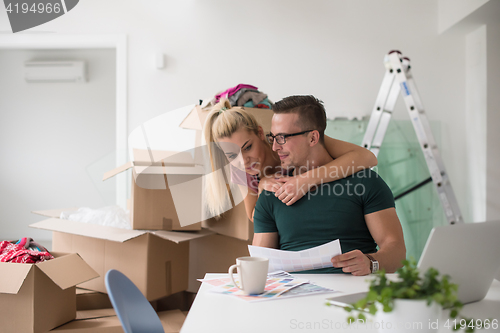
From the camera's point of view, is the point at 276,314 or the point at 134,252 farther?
the point at 134,252

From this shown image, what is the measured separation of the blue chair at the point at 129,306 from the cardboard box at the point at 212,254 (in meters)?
0.98

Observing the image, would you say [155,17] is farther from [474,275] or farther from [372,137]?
[474,275]

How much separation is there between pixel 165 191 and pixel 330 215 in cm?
81

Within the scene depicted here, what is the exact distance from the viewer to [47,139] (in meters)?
3.91

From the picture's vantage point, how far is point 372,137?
102 inches

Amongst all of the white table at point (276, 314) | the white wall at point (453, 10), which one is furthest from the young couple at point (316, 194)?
the white wall at point (453, 10)

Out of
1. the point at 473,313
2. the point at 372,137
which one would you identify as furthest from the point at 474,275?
the point at 372,137

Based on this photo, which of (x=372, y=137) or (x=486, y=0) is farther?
(x=372, y=137)

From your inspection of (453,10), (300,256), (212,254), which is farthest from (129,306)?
(453,10)

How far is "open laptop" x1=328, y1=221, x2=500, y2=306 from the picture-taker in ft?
2.25

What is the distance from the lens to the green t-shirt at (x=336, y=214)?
1.27 metres

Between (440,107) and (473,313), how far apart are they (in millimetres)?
2518

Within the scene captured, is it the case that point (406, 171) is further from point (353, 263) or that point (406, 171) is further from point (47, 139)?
point (47, 139)

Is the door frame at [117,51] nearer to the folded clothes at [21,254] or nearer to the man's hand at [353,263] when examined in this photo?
the folded clothes at [21,254]
